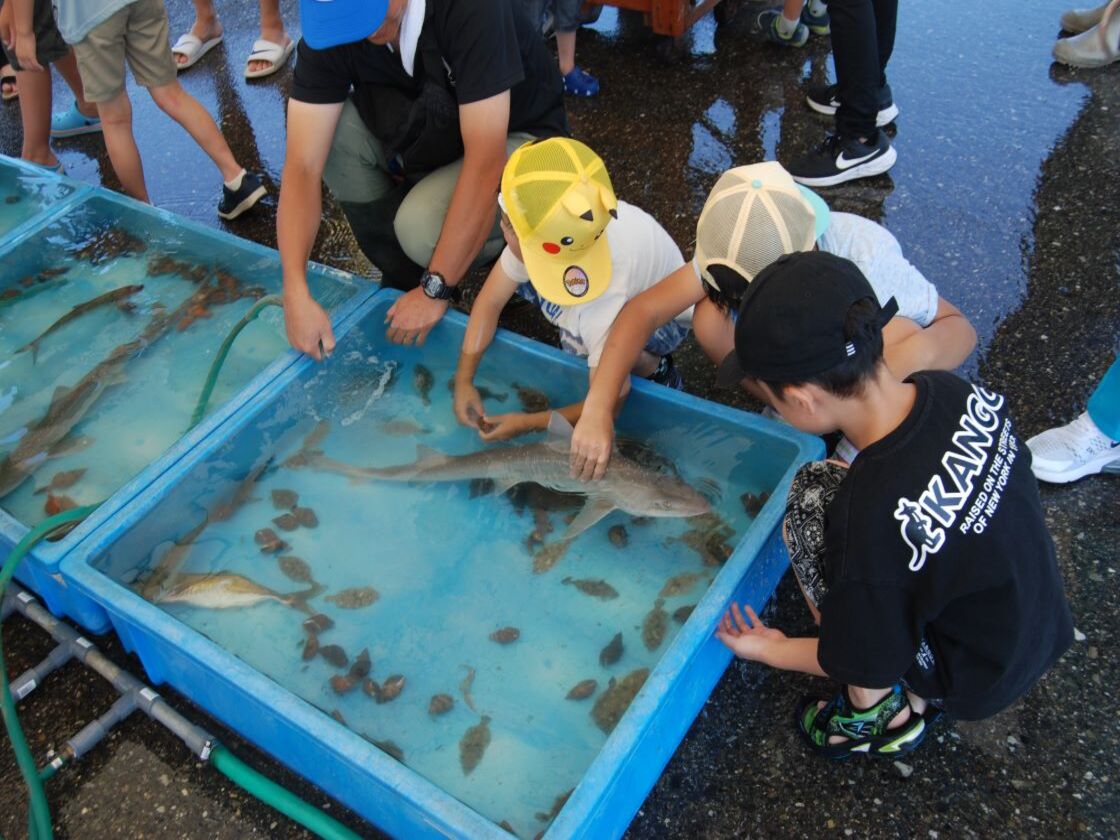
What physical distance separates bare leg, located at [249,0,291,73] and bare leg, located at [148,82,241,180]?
122 centimetres

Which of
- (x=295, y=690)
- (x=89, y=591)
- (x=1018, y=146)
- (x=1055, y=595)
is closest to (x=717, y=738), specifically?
(x=1055, y=595)

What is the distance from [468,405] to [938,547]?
1682mm

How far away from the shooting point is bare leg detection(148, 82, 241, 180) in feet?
12.7

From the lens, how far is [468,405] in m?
2.98

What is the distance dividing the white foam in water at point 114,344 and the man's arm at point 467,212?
0.35 m

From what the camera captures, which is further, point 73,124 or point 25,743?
point 73,124

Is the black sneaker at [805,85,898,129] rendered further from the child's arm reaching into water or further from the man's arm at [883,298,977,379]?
the child's arm reaching into water

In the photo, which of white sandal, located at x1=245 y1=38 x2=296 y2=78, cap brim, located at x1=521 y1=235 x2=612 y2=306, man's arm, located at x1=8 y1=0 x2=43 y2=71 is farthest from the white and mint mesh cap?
white sandal, located at x1=245 y1=38 x2=296 y2=78

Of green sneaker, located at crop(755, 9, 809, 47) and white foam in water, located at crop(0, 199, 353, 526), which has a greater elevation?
green sneaker, located at crop(755, 9, 809, 47)

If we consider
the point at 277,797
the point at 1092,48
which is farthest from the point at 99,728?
the point at 1092,48

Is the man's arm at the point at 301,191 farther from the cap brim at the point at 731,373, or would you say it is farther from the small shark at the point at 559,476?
the cap brim at the point at 731,373

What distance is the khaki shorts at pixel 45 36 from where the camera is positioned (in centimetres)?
389

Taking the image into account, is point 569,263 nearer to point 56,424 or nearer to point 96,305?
point 56,424

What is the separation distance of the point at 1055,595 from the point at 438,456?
5.76ft
